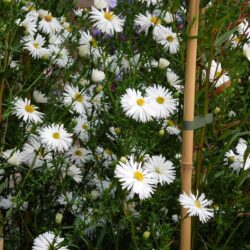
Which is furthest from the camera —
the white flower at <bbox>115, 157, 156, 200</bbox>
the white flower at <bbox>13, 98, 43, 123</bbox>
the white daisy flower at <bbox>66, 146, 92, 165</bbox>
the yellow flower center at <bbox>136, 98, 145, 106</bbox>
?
the white daisy flower at <bbox>66, 146, 92, 165</bbox>

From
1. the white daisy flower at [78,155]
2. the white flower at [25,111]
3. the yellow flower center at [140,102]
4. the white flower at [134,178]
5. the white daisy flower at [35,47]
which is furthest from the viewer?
the white daisy flower at [78,155]

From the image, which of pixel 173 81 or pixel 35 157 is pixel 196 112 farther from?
pixel 35 157

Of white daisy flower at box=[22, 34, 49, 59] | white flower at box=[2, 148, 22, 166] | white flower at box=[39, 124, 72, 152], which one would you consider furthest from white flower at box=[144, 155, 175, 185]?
white daisy flower at box=[22, 34, 49, 59]

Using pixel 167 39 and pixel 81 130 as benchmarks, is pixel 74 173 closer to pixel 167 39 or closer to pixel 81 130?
pixel 81 130

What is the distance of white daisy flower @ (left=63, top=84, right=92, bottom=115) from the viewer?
179 cm

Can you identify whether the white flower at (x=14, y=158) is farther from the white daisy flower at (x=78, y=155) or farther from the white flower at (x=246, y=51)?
the white flower at (x=246, y=51)

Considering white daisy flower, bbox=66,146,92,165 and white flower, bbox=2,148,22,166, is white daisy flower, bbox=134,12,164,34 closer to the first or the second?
white daisy flower, bbox=66,146,92,165

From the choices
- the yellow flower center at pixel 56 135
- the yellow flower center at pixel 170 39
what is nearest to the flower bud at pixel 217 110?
the yellow flower center at pixel 170 39

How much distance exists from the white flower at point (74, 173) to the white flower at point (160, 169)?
25cm

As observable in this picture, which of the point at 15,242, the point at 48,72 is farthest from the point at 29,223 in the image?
the point at 48,72

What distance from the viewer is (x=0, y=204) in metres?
1.71

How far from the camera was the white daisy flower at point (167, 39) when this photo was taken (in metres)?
1.83

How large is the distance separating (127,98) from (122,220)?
0.30 m

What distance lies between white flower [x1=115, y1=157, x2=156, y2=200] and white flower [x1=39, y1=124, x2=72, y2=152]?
207 mm
